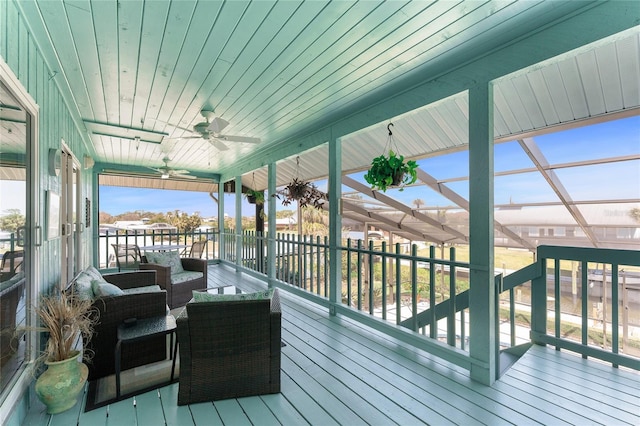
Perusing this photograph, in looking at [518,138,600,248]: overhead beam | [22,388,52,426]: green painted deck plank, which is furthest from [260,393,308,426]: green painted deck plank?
[518,138,600,248]: overhead beam

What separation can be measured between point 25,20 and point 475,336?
13.1 ft

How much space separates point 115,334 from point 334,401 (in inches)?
72.8

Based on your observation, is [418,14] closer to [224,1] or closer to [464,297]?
[224,1]

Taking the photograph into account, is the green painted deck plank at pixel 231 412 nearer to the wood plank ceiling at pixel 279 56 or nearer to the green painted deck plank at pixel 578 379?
the green painted deck plank at pixel 578 379

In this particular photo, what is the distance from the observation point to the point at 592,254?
8.23 feet

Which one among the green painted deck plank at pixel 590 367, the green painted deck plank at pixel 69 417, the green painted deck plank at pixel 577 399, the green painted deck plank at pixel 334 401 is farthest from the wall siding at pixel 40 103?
the green painted deck plank at pixel 590 367

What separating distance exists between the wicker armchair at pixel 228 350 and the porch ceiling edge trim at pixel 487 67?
2.32 meters

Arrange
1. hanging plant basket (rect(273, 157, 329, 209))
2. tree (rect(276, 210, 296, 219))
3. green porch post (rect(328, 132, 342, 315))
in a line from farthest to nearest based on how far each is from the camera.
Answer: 1. tree (rect(276, 210, 296, 219))
2. hanging plant basket (rect(273, 157, 329, 209))
3. green porch post (rect(328, 132, 342, 315))

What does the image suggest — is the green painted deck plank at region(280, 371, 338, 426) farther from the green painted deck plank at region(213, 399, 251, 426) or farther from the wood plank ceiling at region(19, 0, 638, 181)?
the wood plank ceiling at region(19, 0, 638, 181)

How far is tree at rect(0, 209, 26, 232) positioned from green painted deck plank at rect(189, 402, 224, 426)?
1632 mm

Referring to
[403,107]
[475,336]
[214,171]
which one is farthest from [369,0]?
[214,171]

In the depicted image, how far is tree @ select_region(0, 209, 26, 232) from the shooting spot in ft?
5.45

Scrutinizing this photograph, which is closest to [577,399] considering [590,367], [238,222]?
[590,367]

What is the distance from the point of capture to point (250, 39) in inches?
82.2
